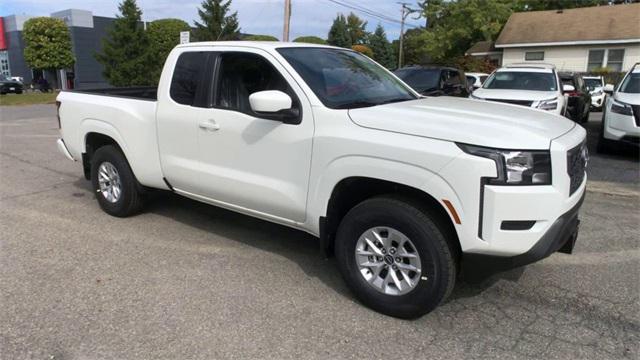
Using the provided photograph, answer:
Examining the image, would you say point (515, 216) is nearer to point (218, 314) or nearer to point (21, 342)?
point (218, 314)

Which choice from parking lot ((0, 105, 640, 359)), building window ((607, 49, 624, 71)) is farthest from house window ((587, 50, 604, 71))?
parking lot ((0, 105, 640, 359))

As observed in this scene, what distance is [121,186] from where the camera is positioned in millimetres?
5535

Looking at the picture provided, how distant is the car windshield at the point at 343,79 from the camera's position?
13.1 ft

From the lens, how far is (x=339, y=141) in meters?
3.63

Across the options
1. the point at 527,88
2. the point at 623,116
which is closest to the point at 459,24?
the point at 527,88

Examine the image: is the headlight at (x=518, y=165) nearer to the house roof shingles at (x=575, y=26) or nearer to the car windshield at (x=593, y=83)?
the car windshield at (x=593, y=83)

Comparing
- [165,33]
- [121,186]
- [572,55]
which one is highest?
[165,33]

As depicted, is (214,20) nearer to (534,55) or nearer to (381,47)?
(534,55)

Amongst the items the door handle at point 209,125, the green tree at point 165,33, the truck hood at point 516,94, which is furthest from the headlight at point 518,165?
the green tree at point 165,33

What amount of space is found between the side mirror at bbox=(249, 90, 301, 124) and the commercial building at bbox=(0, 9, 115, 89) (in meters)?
48.3

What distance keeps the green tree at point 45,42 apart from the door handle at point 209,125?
43023 millimetres

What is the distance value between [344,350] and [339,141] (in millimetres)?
1396

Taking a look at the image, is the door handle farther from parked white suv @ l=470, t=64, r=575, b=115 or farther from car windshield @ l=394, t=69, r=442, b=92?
car windshield @ l=394, t=69, r=442, b=92

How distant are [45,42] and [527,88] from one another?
40462 millimetres
